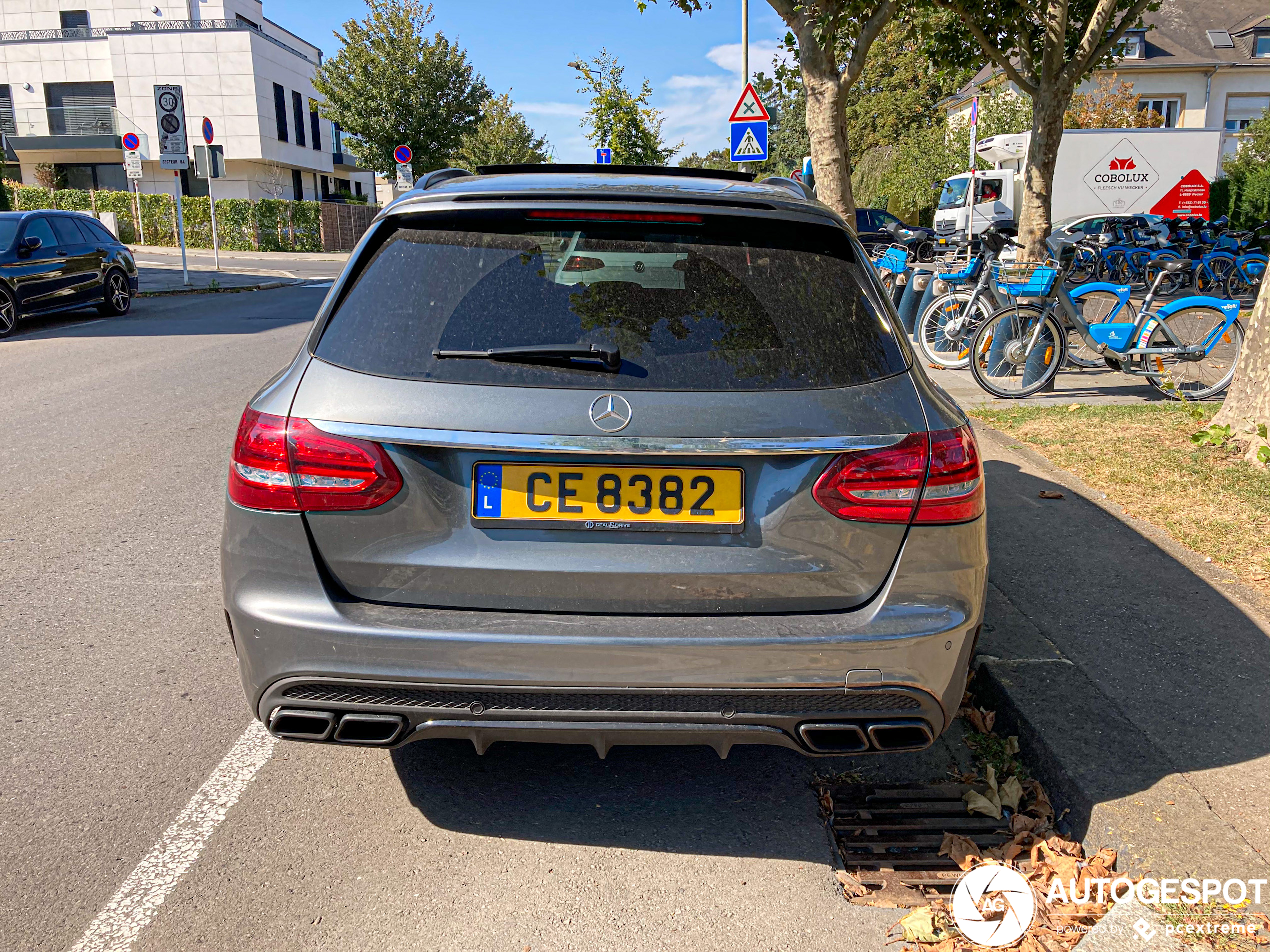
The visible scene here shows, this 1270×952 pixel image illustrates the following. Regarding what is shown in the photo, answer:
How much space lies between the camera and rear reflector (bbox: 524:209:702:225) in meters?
2.67

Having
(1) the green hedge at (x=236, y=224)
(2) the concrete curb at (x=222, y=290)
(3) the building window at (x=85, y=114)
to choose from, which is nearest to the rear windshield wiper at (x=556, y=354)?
(2) the concrete curb at (x=222, y=290)

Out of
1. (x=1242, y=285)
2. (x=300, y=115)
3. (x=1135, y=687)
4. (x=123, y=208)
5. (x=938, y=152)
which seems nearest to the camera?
(x=1135, y=687)

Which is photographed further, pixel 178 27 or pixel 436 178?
pixel 178 27

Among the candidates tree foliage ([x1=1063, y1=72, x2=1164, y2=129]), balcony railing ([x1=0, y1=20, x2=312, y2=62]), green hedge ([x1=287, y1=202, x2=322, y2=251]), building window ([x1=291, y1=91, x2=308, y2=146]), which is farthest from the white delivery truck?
building window ([x1=291, y1=91, x2=308, y2=146])

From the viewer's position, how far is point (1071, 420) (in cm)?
767

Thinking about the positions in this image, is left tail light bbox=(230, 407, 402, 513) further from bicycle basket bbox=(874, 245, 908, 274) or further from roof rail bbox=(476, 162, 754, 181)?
bicycle basket bbox=(874, 245, 908, 274)

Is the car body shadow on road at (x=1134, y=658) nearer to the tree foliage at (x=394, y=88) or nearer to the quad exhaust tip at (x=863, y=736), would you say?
the quad exhaust tip at (x=863, y=736)

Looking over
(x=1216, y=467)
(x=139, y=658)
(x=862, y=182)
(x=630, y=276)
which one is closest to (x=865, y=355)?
(x=630, y=276)

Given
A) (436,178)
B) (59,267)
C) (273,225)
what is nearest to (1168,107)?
(273,225)

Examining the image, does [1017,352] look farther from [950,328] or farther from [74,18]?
[74,18]

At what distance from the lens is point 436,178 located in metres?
3.31

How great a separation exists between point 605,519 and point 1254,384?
5.27 m

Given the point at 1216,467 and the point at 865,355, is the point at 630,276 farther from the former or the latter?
the point at 1216,467

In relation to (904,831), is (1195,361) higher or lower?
higher
